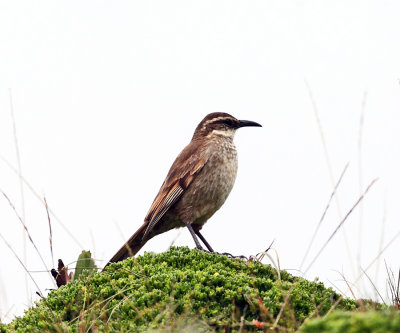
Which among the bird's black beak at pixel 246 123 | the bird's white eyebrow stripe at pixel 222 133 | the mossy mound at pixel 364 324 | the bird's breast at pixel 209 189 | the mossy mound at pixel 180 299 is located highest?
the bird's black beak at pixel 246 123

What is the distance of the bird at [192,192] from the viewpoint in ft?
26.0

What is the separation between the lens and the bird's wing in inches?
310

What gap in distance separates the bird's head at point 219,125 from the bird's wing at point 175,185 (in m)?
0.80

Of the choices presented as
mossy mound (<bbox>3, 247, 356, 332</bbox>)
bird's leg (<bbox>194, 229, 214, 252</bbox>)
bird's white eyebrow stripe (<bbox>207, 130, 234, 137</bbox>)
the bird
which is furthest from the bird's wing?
mossy mound (<bbox>3, 247, 356, 332</bbox>)

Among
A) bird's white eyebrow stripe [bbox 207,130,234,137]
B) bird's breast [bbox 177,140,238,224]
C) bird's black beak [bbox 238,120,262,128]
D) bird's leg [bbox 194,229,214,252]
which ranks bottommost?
bird's leg [bbox 194,229,214,252]

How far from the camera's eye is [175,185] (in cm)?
805

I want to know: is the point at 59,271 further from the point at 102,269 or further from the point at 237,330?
the point at 237,330

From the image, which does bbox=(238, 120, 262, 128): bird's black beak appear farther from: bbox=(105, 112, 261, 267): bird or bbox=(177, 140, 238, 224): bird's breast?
bbox=(177, 140, 238, 224): bird's breast

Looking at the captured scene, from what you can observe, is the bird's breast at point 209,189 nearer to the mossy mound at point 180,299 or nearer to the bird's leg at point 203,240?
the bird's leg at point 203,240

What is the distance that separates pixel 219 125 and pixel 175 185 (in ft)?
4.51

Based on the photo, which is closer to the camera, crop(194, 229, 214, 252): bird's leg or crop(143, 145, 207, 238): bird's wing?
crop(143, 145, 207, 238): bird's wing

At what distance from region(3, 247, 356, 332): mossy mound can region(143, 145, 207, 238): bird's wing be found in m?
1.78

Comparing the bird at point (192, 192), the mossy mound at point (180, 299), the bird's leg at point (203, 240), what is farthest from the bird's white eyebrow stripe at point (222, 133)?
the mossy mound at point (180, 299)

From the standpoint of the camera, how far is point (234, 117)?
9.05 metres
